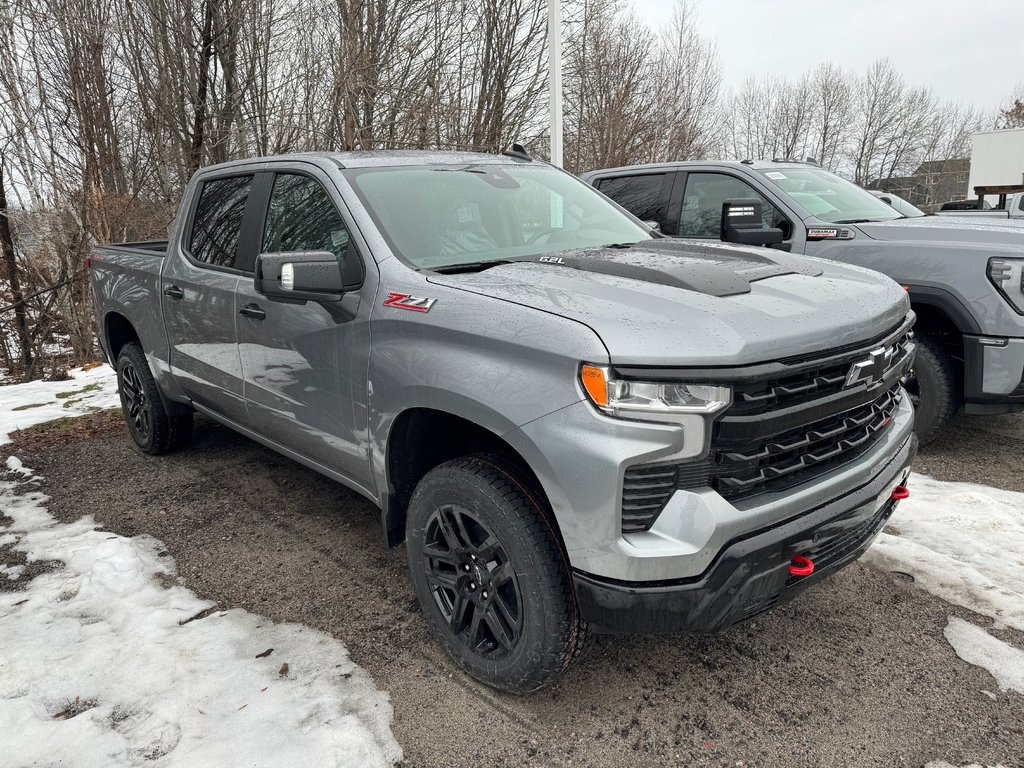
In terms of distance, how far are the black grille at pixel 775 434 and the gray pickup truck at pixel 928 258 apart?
2.11 m

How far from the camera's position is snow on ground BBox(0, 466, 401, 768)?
227cm

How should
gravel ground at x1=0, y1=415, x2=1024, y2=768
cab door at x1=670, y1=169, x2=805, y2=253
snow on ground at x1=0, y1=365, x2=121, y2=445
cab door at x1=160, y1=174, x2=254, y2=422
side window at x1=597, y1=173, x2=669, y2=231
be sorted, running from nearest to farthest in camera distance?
gravel ground at x1=0, y1=415, x2=1024, y2=768 < cab door at x1=160, y1=174, x2=254, y2=422 < cab door at x1=670, y1=169, x2=805, y2=253 < side window at x1=597, y1=173, x2=669, y2=231 < snow on ground at x1=0, y1=365, x2=121, y2=445

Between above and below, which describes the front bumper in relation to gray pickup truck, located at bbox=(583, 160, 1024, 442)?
below

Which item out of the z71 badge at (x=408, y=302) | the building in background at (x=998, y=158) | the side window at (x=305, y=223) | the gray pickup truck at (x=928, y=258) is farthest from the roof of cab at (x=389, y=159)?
the building in background at (x=998, y=158)

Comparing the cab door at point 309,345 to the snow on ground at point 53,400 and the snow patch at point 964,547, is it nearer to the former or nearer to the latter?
the snow patch at point 964,547


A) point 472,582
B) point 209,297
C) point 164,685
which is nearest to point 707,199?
point 209,297

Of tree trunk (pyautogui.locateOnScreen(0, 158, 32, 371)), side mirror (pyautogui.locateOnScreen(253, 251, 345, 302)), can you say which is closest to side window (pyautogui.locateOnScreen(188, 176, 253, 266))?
side mirror (pyautogui.locateOnScreen(253, 251, 345, 302))

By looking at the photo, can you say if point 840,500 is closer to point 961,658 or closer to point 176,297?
point 961,658

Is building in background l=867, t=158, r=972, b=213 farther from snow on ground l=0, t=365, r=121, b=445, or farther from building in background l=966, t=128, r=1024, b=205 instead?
snow on ground l=0, t=365, r=121, b=445

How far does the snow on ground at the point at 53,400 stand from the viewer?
21.0 feet

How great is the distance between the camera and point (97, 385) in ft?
25.7

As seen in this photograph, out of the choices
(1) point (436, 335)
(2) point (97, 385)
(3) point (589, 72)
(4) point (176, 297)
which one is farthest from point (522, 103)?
(1) point (436, 335)

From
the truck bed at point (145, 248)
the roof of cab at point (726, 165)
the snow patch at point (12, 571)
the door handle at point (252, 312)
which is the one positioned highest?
the roof of cab at point (726, 165)

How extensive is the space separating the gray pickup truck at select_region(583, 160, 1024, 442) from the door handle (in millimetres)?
2615
